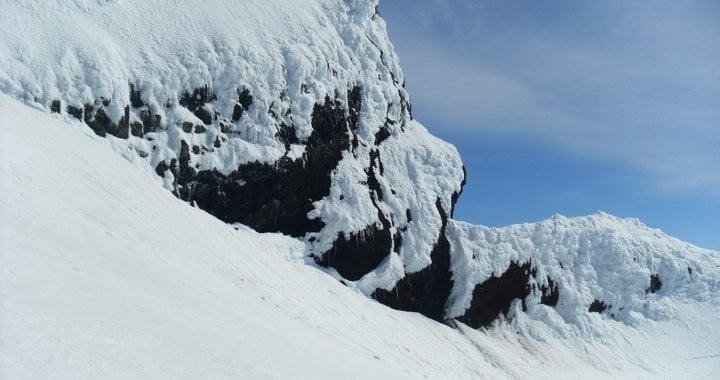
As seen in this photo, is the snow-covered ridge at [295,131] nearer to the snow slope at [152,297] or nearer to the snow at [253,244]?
the snow at [253,244]

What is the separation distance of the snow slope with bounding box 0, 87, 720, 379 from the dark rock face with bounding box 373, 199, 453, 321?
1.52 metres

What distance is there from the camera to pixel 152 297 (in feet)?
46.0

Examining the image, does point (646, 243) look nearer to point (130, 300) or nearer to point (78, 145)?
point (78, 145)

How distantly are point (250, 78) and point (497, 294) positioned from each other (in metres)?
32.1

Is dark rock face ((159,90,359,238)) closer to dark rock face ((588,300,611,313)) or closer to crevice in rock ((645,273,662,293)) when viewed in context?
dark rock face ((588,300,611,313))

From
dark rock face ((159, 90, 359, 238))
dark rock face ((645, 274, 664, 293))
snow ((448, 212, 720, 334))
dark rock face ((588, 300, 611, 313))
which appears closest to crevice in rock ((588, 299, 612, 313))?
dark rock face ((588, 300, 611, 313))

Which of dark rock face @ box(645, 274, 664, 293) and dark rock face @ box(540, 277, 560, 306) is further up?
dark rock face @ box(645, 274, 664, 293)

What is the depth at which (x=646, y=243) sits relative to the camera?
7488 centimetres

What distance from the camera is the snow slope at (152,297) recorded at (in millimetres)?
9555

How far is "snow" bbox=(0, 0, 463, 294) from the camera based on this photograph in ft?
112

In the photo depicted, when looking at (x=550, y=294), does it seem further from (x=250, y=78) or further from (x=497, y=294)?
(x=250, y=78)

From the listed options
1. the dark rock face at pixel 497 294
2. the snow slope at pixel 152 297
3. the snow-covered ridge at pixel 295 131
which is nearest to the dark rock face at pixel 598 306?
the snow-covered ridge at pixel 295 131

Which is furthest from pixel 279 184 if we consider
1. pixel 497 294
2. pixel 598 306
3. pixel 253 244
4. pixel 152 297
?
pixel 598 306

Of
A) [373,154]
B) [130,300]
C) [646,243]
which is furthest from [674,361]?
[130,300]
